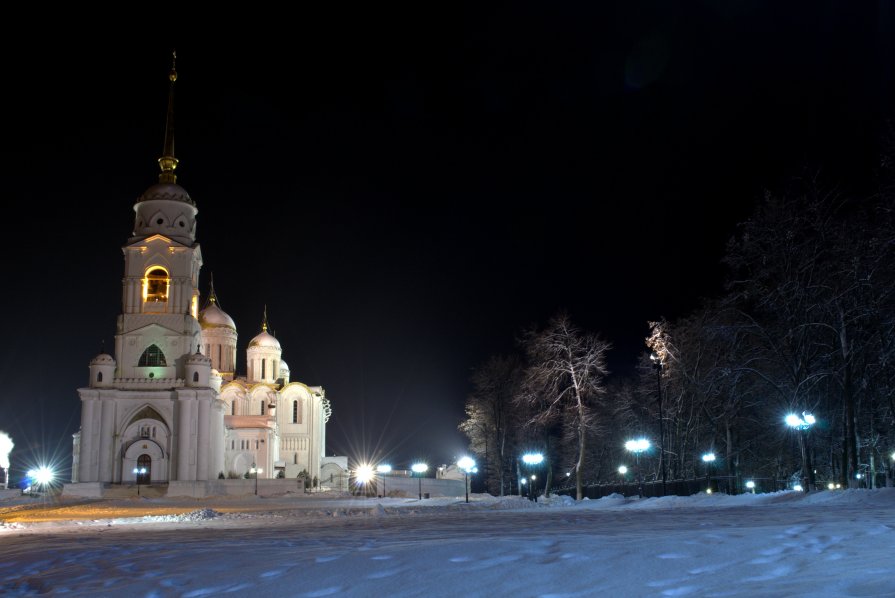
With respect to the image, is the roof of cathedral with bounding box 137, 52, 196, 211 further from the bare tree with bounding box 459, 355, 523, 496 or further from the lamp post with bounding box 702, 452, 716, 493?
the lamp post with bounding box 702, 452, 716, 493

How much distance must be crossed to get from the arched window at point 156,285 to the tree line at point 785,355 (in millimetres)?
30815

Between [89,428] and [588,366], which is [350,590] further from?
[89,428]

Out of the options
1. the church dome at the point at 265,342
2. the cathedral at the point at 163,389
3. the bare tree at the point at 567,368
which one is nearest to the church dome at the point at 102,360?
the cathedral at the point at 163,389

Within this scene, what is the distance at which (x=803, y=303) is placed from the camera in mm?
26578

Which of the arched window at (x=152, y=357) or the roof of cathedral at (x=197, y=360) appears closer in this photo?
the roof of cathedral at (x=197, y=360)

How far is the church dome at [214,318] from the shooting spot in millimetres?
81625

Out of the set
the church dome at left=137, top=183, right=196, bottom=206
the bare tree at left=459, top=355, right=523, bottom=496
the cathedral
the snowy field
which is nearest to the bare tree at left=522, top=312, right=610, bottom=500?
the bare tree at left=459, top=355, right=523, bottom=496

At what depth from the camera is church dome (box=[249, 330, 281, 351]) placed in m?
86.6

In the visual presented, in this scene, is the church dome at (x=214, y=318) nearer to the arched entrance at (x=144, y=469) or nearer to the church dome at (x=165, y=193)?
the church dome at (x=165, y=193)

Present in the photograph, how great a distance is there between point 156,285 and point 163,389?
27.9ft

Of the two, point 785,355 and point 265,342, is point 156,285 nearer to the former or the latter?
point 265,342

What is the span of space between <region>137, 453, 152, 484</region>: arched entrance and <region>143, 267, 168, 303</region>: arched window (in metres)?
11.8

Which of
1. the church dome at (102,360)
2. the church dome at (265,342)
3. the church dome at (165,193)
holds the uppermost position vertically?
the church dome at (165,193)

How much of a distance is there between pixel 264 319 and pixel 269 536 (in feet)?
256
